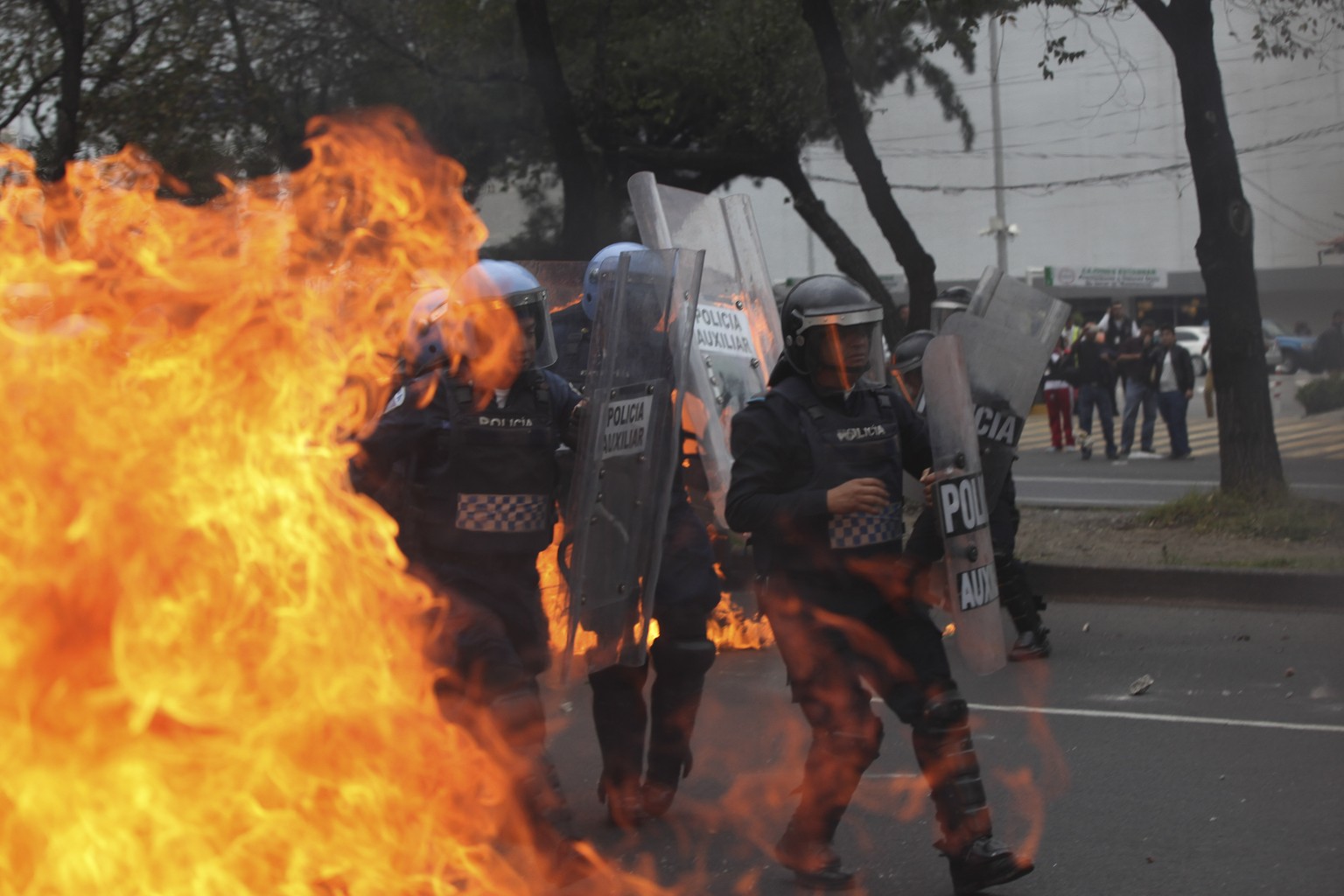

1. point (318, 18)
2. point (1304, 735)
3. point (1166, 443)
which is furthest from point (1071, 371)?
point (1304, 735)

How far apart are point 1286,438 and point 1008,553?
15.2m

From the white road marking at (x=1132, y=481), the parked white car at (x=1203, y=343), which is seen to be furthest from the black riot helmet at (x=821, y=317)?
the parked white car at (x=1203, y=343)

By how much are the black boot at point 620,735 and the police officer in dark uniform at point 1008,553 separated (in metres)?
1.99

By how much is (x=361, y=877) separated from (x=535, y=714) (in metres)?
0.72

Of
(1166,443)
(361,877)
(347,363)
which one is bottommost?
(1166,443)

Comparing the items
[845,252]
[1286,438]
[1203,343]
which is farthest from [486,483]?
[1203,343]

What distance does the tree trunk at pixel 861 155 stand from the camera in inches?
489

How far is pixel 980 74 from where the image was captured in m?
34.5

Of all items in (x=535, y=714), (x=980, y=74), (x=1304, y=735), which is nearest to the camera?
(x=535, y=714)

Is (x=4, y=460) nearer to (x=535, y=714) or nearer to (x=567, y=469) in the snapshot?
(x=535, y=714)

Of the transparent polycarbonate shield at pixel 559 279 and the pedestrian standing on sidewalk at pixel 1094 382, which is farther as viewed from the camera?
the pedestrian standing on sidewalk at pixel 1094 382

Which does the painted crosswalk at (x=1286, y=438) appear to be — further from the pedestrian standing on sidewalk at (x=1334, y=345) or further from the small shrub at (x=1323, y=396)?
the pedestrian standing on sidewalk at (x=1334, y=345)

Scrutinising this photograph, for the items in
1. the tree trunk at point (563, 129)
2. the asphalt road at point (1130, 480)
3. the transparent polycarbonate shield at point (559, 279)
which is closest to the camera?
the transparent polycarbonate shield at point (559, 279)

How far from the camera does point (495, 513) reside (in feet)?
14.0
